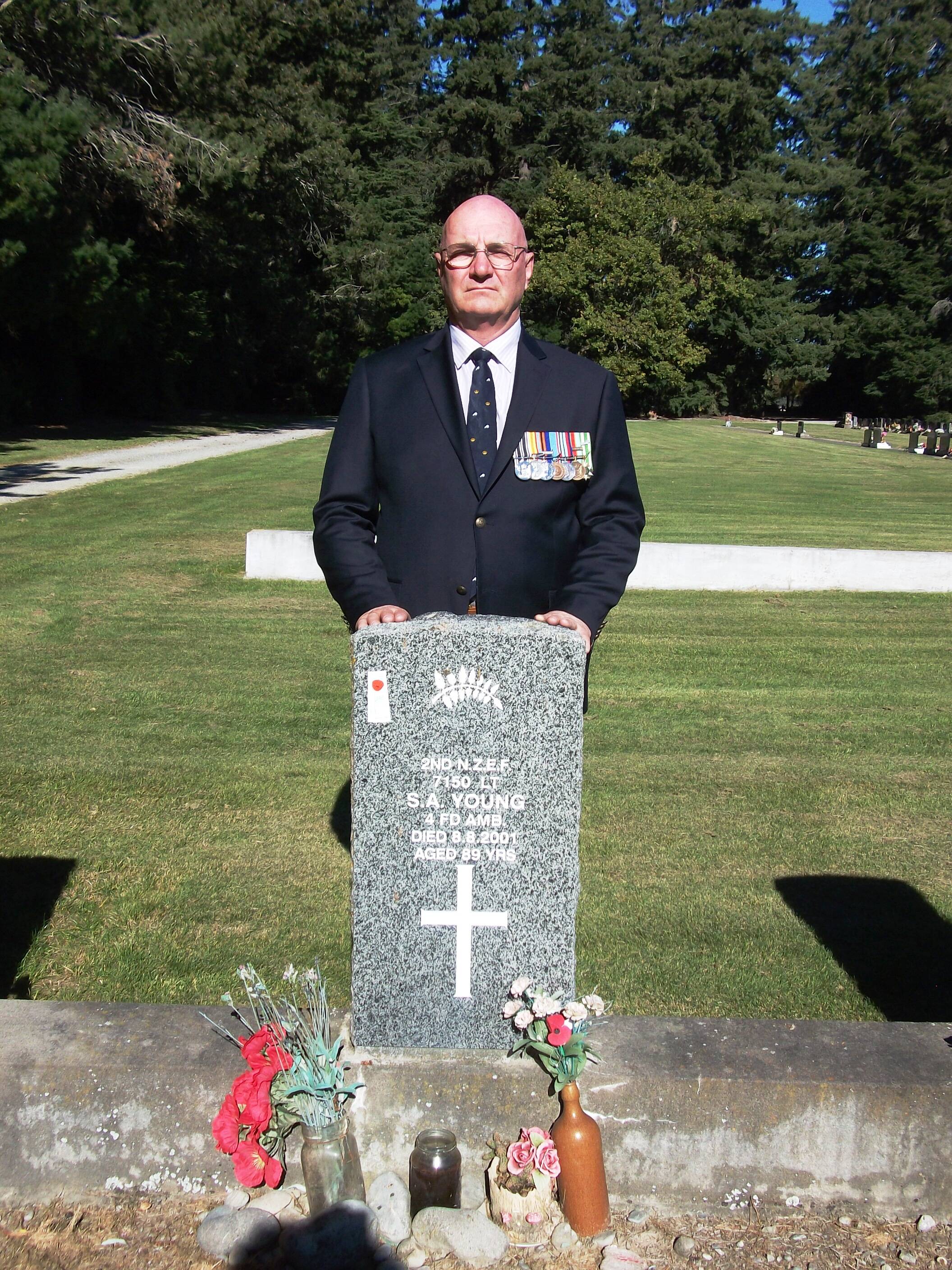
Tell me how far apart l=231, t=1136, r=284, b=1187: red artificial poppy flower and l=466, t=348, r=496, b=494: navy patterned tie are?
184cm

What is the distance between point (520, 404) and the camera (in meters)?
3.53

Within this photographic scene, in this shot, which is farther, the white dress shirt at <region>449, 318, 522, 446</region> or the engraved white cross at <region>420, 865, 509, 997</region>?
the white dress shirt at <region>449, 318, 522, 446</region>

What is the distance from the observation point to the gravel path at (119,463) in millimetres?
18656

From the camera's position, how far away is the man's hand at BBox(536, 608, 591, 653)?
3291 millimetres

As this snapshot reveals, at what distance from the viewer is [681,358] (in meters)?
56.7

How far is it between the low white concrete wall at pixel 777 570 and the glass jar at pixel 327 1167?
28.7 feet

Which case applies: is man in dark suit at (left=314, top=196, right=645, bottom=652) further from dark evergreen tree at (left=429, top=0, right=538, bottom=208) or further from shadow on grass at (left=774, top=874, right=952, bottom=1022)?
dark evergreen tree at (left=429, top=0, right=538, bottom=208)

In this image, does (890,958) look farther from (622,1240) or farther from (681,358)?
(681,358)

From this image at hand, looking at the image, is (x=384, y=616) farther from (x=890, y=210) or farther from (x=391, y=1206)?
(x=890, y=210)

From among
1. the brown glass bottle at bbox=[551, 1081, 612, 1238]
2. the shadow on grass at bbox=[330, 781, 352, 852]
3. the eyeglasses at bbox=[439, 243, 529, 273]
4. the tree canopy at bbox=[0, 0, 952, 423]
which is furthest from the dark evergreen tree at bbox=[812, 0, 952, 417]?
the brown glass bottle at bbox=[551, 1081, 612, 1238]

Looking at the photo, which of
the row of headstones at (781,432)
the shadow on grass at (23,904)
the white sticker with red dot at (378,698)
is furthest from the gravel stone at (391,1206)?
the row of headstones at (781,432)

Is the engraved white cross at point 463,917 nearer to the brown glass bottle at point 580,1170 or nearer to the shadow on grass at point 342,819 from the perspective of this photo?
the brown glass bottle at point 580,1170

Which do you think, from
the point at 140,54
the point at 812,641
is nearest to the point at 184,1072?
the point at 812,641

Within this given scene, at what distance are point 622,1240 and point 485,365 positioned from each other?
236cm
